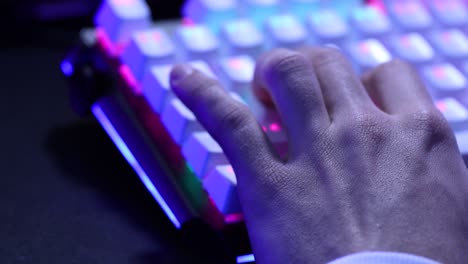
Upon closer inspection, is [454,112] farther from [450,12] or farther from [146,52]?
[146,52]

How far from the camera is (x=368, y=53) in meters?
0.73

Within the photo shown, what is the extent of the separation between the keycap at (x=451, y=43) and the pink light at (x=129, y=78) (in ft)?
1.17

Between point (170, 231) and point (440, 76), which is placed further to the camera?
point (440, 76)

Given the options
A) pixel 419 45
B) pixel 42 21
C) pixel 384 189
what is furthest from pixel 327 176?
pixel 42 21

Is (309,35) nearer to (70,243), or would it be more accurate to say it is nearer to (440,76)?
(440,76)

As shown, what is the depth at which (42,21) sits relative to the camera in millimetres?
848

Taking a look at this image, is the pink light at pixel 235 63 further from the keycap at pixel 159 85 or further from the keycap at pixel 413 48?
the keycap at pixel 413 48

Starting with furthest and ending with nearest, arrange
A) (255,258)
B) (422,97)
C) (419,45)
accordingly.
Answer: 1. (419,45)
2. (422,97)
3. (255,258)

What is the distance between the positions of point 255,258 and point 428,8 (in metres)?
0.44

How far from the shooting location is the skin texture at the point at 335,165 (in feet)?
1.71

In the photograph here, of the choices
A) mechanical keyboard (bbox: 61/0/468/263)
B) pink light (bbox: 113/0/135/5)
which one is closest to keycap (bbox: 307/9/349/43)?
mechanical keyboard (bbox: 61/0/468/263)

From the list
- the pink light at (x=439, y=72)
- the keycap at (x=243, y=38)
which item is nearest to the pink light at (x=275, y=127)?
the keycap at (x=243, y=38)

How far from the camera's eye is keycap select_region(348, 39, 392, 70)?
71 centimetres

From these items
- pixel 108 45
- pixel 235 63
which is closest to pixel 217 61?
pixel 235 63
